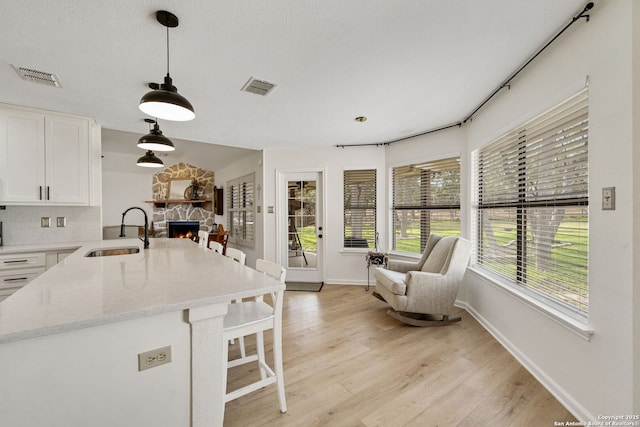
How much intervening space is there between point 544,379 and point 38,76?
4.63 m

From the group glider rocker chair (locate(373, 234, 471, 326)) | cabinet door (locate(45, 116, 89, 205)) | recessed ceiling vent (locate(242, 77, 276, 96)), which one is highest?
recessed ceiling vent (locate(242, 77, 276, 96))

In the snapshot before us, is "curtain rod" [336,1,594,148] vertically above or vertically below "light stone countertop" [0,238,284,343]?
above

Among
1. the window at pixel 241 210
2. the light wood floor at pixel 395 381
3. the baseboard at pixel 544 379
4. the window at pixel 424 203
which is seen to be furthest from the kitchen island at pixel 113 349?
the window at pixel 241 210

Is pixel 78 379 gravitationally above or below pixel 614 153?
below

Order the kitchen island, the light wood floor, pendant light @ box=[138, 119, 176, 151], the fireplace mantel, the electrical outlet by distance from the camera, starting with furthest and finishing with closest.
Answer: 1. the fireplace mantel
2. pendant light @ box=[138, 119, 176, 151]
3. the light wood floor
4. the electrical outlet
5. the kitchen island

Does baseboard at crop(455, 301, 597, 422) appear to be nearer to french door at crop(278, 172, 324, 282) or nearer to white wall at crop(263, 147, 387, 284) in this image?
white wall at crop(263, 147, 387, 284)

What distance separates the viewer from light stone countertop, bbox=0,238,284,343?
0.92 meters

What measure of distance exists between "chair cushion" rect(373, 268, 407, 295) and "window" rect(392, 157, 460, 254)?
0.93 meters

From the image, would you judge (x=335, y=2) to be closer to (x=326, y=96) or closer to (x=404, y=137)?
(x=326, y=96)

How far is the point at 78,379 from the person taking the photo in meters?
0.97

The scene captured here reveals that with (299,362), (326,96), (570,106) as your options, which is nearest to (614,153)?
(570,106)

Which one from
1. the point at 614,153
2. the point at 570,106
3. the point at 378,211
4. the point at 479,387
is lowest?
the point at 479,387

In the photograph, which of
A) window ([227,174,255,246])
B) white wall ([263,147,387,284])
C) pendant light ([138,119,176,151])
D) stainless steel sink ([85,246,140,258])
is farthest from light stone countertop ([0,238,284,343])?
window ([227,174,255,246])

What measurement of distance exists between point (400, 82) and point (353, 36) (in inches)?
30.6
